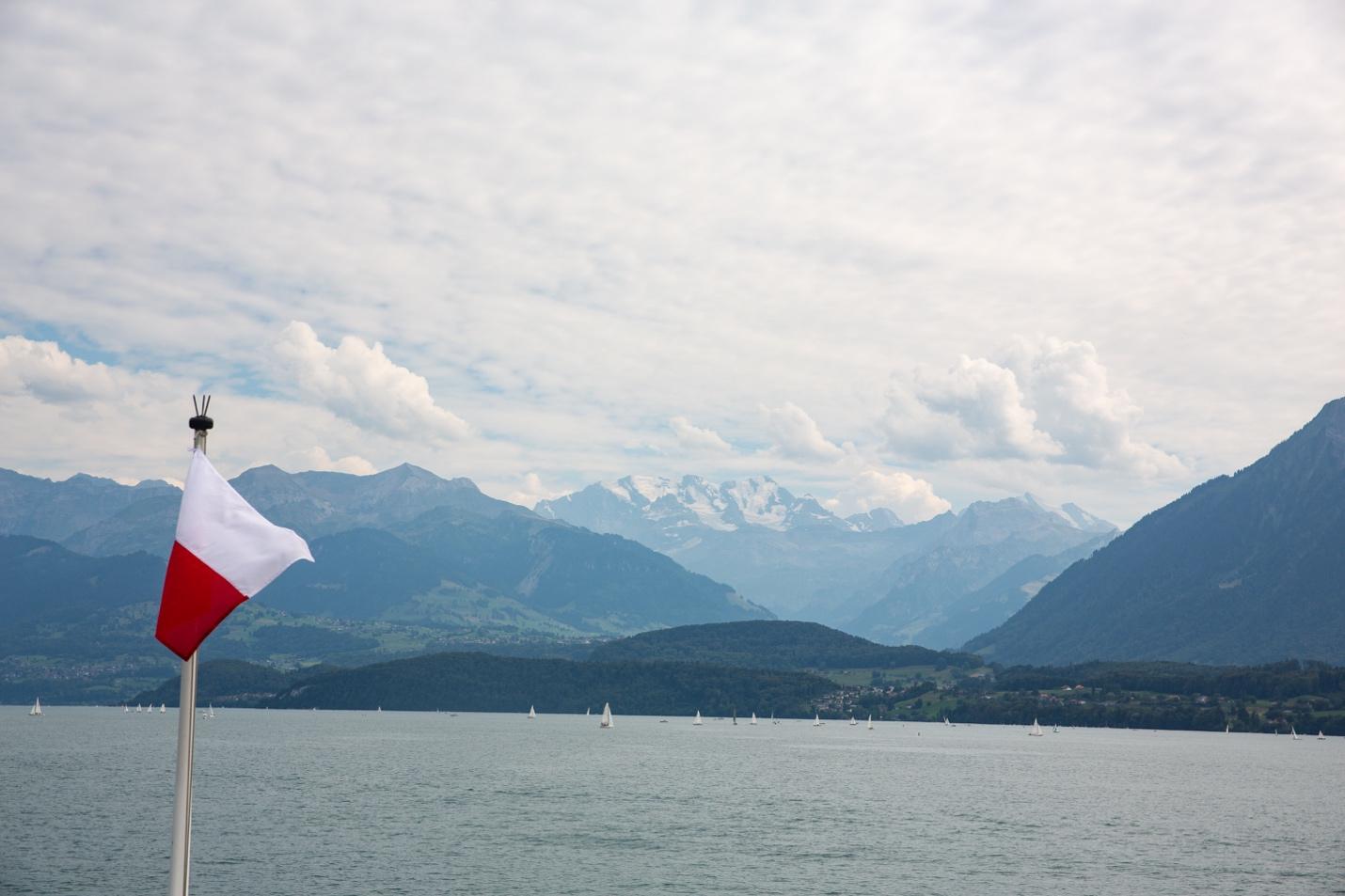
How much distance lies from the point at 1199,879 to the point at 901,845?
30.6m

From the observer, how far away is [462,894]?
9850 cm

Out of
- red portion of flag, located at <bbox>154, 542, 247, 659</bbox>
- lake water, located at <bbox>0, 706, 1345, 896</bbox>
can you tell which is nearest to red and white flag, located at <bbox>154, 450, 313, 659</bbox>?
red portion of flag, located at <bbox>154, 542, 247, 659</bbox>

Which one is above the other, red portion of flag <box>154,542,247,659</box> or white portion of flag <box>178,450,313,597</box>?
white portion of flag <box>178,450,313,597</box>

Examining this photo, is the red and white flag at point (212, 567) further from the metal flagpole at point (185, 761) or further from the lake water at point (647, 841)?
the lake water at point (647, 841)

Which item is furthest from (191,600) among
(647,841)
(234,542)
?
(647,841)

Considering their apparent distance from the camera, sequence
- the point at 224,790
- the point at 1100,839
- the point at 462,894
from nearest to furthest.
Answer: the point at 462,894, the point at 1100,839, the point at 224,790

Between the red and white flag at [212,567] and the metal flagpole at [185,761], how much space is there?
799mm

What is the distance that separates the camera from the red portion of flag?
2825cm

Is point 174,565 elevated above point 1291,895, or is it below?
above

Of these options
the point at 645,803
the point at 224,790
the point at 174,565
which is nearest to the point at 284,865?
the point at 645,803

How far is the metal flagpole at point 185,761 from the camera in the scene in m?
29.1

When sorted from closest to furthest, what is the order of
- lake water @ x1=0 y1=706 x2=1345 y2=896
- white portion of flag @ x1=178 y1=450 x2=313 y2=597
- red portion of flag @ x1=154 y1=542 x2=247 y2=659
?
red portion of flag @ x1=154 y1=542 x2=247 y2=659 < white portion of flag @ x1=178 y1=450 x2=313 y2=597 < lake water @ x1=0 y1=706 x2=1345 y2=896

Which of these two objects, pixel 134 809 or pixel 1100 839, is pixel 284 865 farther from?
pixel 1100 839

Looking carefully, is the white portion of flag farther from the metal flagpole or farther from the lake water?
the lake water
